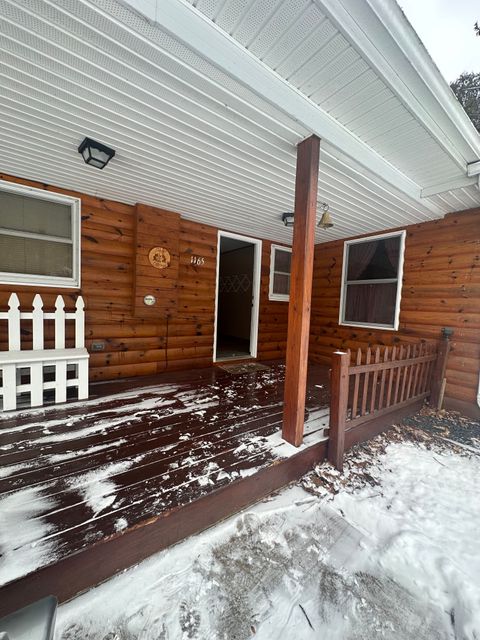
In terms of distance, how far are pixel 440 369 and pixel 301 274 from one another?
106 inches

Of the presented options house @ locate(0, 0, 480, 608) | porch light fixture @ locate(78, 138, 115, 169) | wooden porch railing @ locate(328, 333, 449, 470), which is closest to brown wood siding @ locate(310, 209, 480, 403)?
house @ locate(0, 0, 480, 608)

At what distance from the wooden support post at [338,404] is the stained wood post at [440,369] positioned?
2.02m

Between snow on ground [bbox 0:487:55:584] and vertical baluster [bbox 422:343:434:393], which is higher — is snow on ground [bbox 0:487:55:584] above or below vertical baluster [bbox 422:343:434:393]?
below

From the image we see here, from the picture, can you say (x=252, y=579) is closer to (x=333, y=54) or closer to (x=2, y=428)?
(x=2, y=428)

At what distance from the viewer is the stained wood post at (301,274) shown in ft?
Result: 5.91

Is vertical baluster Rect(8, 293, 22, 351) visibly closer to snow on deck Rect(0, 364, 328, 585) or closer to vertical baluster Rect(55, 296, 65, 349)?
vertical baluster Rect(55, 296, 65, 349)

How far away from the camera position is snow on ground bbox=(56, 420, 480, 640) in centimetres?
111

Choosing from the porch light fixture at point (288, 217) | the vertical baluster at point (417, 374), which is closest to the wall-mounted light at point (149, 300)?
the porch light fixture at point (288, 217)

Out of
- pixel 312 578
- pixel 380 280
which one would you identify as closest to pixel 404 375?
pixel 380 280

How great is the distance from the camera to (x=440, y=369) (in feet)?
10.7

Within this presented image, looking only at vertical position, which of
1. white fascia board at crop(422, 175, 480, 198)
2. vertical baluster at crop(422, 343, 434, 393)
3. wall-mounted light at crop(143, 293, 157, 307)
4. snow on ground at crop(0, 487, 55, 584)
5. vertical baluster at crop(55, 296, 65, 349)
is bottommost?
snow on ground at crop(0, 487, 55, 584)

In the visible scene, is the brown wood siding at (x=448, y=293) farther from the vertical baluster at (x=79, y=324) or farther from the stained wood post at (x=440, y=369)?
the vertical baluster at (x=79, y=324)

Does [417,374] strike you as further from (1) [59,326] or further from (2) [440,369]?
(1) [59,326]

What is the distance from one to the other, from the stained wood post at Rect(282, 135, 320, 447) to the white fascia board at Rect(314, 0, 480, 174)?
52cm
